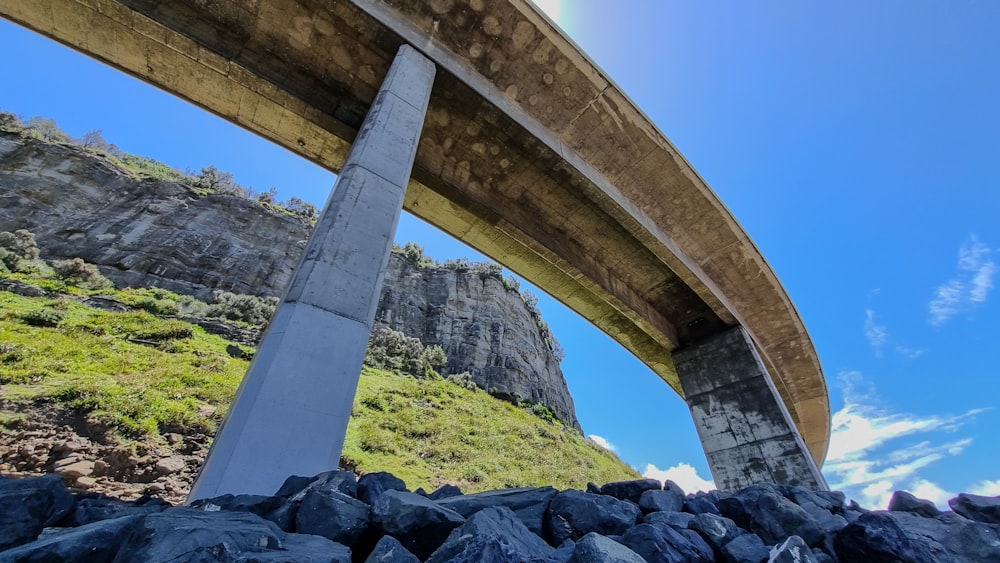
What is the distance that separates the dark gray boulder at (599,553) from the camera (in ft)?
4.61

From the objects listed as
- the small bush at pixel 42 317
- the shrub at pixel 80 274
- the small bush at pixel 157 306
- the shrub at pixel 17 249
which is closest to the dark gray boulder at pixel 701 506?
the small bush at pixel 42 317

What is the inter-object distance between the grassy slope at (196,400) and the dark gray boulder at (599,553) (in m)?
11.9

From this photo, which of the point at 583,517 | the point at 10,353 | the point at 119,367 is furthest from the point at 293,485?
the point at 10,353

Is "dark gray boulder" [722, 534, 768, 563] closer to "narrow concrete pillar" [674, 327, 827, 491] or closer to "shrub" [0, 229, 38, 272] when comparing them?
"narrow concrete pillar" [674, 327, 827, 491]

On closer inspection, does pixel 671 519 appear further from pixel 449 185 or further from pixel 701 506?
pixel 449 185

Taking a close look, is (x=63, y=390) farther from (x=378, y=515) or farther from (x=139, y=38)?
(x=378, y=515)

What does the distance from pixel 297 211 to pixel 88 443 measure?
42871 millimetres

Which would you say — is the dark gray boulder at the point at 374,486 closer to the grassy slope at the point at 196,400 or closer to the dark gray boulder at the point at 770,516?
the dark gray boulder at the point at 770,516

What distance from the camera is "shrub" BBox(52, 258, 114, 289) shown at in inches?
992

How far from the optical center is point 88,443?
839cm

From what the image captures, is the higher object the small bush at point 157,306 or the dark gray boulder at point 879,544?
the small bush at point 157,306

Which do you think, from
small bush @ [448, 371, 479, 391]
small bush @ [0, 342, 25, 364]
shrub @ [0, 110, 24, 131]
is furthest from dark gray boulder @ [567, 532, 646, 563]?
shrub @ [0, 110, 24, 131]

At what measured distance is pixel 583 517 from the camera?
216 cm

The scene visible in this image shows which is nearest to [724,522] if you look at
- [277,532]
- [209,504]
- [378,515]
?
[378,515]
